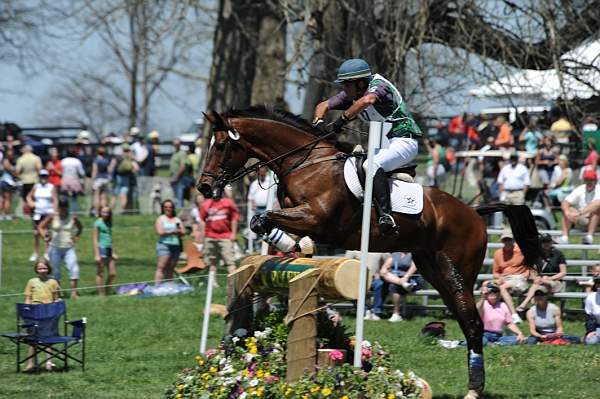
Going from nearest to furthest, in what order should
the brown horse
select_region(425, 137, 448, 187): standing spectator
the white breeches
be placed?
the brown horse → the white breeches → select_region(425, 137, 448, 187): standing spectator

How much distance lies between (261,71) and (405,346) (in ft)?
34.7

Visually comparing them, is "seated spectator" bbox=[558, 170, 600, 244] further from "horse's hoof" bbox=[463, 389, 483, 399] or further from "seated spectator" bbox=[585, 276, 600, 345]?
"horse's hoof" bbox=[463, 389, 483, 399]

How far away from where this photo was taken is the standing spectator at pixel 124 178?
2502cm

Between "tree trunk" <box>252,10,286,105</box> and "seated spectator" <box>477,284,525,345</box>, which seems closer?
"seated spectator" <box>477,284,525,345</box>

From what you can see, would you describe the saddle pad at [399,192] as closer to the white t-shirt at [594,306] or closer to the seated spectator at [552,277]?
the white t-shirt at [594,306]

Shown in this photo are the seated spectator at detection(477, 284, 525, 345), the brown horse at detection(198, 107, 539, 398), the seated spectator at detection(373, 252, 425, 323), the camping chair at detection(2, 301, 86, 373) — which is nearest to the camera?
the brown horse at detection(198, 107, 539, 398)

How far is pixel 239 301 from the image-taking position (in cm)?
926

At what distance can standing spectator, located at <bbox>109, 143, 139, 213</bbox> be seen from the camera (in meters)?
25.0

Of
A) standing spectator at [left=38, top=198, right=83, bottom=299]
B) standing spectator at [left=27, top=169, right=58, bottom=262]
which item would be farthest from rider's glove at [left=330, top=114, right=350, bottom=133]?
standing spectator at [left=27, top=169, right=58, bottom=262]

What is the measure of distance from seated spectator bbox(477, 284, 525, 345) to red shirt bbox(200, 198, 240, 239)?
464 cm

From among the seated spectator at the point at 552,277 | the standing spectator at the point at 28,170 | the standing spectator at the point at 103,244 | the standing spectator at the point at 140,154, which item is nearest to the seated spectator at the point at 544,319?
the seated spectator at the point at 552,277

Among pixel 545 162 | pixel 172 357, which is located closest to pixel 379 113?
pixel 172 357

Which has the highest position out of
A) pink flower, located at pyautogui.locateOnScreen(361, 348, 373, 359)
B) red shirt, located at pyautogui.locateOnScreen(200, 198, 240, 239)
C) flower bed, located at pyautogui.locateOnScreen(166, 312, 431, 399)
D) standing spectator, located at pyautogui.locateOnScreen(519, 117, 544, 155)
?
standing spectator, located at pyautogui.locateOnScreen(519, 117, 544, 155)

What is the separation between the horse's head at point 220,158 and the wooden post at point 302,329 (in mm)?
1470
